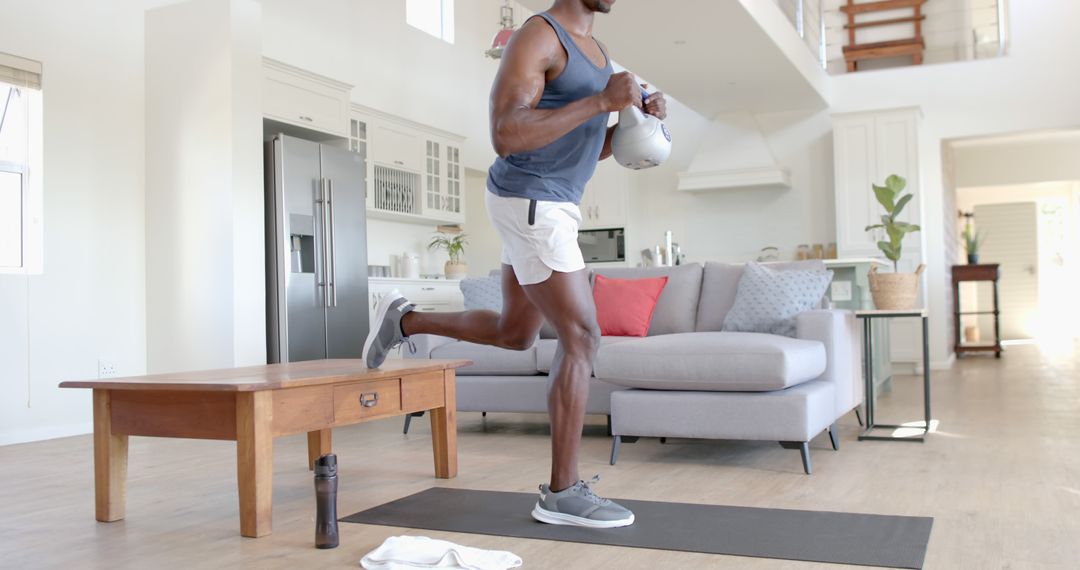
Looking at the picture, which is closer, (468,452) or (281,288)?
(468,452)

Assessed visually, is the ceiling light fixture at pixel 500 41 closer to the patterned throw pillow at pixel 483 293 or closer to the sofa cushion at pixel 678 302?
the patterned throw pillow at pixel 483 293

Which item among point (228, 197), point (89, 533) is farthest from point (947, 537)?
point (228, 197)

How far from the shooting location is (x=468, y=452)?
3.75m

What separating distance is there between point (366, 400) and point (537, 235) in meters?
0.85

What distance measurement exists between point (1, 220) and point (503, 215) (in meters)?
3.59

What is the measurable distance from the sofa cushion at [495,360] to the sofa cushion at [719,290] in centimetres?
88

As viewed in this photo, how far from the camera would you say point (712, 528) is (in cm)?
228

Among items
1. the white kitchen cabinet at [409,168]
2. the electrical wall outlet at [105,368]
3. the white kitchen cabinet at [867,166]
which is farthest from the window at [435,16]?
the electrical wall outlet at [105,368]

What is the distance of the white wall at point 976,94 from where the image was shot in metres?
7.75

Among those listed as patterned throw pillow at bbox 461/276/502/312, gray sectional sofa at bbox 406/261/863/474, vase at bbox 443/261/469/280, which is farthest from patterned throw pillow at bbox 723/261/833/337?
vase at bbox 443/261/469/280

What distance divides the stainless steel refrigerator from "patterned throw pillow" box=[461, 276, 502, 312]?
54.5 inches

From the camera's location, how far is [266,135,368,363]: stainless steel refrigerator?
18.0 ft

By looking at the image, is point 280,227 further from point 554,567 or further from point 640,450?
point 554,567

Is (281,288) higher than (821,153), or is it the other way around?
(821,153)
